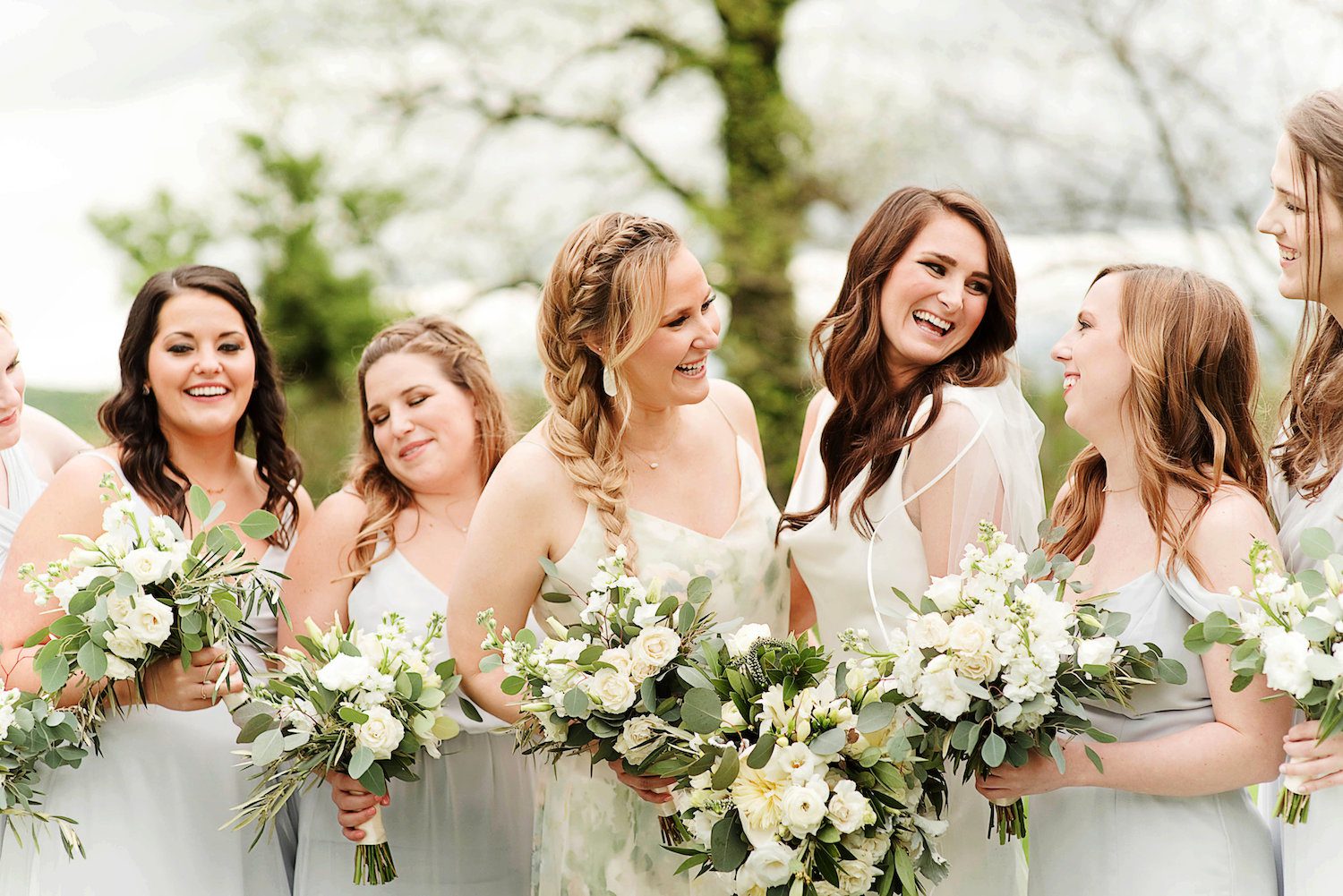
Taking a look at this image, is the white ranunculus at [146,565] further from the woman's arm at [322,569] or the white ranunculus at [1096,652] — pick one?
the white ranunculus at [1096,652]

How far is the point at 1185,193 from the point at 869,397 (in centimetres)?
1234

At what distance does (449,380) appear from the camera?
5160 mm

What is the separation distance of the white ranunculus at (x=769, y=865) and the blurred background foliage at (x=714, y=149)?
10673 mm

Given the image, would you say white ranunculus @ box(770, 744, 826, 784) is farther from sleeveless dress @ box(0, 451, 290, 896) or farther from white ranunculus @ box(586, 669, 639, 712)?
sleeveless dress @ box(0, 451, 290, 896)

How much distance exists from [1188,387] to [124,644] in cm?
328

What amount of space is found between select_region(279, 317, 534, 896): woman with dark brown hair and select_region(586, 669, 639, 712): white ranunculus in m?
1.07

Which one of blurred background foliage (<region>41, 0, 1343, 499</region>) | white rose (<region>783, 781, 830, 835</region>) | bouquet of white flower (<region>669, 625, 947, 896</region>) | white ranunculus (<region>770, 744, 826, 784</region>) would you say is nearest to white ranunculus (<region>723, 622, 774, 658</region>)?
bouquet of white flower (<region>669, 625, 947, 896</region>)

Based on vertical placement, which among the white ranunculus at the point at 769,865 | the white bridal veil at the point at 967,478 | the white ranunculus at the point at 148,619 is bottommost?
the white ranunculus at the point at 769,865

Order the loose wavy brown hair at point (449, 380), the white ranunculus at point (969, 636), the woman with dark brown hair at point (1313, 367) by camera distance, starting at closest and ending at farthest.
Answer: the white ranunculus at point (969, 636) → the woman with dark brown hair at point (1313, 367) → the loose wavy brown hair at point (449, 380)

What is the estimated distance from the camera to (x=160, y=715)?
4570 millimetres

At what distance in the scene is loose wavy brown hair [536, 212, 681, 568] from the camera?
4238 mm

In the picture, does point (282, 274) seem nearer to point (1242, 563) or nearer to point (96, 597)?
point (96, 597)

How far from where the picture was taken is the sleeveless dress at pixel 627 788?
13.9 feet

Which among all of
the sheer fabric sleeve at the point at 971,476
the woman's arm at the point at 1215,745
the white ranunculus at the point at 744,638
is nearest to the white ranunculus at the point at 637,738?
the white ranunculus at the point at 744,638
